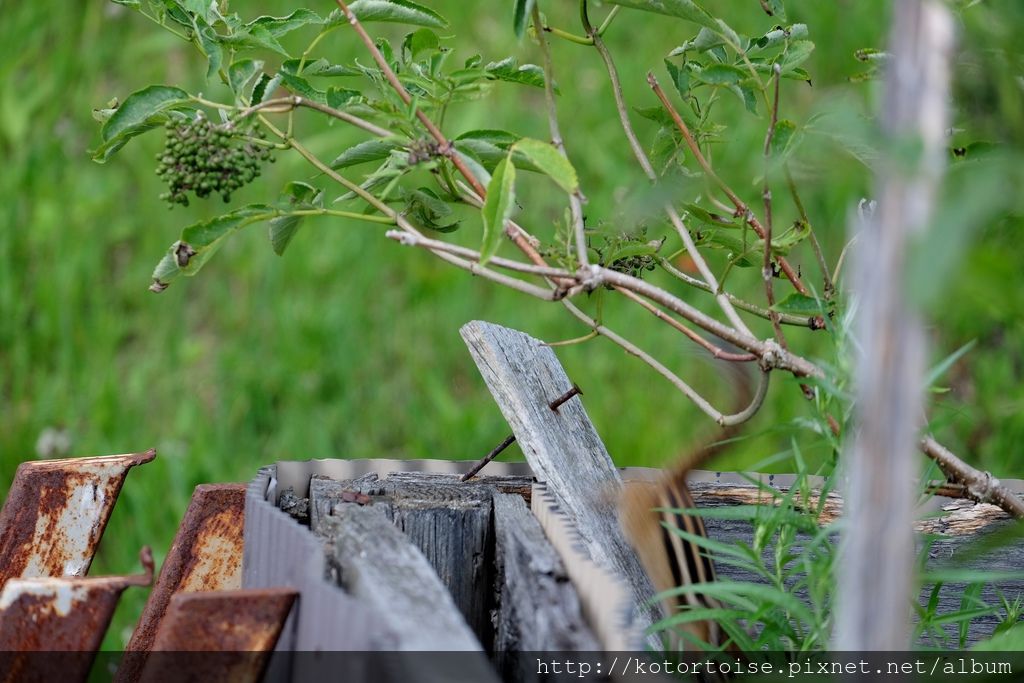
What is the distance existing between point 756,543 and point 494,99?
315cm

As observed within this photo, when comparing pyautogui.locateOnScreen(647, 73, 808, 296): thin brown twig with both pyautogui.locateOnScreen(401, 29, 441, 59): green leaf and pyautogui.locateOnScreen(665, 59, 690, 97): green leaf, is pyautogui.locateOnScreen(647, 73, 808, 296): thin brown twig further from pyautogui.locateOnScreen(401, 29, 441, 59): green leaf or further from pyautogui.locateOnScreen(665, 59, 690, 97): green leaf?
pyautogui.locateOnScreen(401, 29, 441, 59): green leaf

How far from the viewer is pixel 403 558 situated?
1.03 m

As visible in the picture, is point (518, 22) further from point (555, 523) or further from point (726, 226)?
point (555, 523)

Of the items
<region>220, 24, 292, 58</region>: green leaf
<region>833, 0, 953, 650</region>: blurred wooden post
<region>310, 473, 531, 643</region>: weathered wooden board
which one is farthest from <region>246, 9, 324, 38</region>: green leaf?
<region>833, 0, 953, 650</region>: blurred wooden post

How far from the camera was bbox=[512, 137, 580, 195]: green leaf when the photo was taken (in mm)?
1087

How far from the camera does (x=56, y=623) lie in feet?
3.41

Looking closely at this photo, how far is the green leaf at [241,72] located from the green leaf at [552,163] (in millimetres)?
396

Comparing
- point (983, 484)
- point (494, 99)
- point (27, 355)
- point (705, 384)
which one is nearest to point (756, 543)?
point (983, 484)

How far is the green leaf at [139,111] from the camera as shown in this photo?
4.09 ft

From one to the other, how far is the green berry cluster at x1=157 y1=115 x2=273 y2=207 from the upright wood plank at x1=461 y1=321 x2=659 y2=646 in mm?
356

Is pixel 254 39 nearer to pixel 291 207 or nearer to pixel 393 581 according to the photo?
pixel 291 207

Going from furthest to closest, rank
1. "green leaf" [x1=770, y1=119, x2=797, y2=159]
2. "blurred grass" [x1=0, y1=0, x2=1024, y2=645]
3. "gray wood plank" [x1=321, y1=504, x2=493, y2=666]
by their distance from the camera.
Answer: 1. "blurred grass" [x1=0, y1=0, x2=1024, y2=645]
2. "green leaf" [x1=770, y1=119, x2=797, y2=159]
3. "gray wood plank" [x1=321, y1=504, x2=493, y2=666]

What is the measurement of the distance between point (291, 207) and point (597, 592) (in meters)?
0.63

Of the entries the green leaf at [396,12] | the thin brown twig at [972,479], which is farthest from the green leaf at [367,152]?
the thin brown twig at [972,479]
